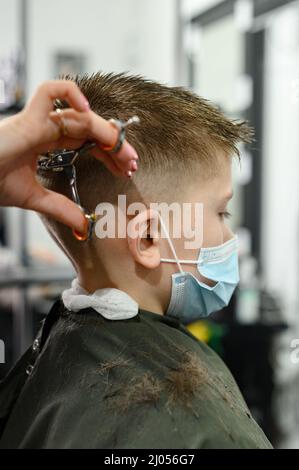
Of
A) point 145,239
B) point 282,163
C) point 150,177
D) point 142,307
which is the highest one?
point 282,163

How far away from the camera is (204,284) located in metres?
1.13

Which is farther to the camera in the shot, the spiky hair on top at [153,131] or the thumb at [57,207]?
the spiky hair on top at [153,131]

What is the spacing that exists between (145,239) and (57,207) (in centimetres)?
21

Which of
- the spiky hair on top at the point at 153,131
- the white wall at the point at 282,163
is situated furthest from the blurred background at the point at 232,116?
the spiky hair on top at the point at 153,131

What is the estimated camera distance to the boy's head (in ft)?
3.28

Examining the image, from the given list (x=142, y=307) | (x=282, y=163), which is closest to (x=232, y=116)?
(x=282, y=163)

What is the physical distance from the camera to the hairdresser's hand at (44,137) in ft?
2.57

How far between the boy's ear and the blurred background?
1.62 meters

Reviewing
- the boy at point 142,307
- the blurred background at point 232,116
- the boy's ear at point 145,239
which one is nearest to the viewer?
the boy at point 142,307

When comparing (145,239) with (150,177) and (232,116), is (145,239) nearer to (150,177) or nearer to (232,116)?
(150,177)

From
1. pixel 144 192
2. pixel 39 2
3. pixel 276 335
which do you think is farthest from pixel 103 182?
pixel 39 2

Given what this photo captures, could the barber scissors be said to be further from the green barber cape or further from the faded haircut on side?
the green barber cape

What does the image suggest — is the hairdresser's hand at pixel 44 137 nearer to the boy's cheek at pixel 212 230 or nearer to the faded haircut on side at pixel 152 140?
the faded haircut on side at pixel 152 140

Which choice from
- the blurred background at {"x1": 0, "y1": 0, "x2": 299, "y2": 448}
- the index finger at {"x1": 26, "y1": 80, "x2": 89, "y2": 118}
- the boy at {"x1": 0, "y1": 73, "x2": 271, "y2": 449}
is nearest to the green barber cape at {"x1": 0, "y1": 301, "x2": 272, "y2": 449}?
the boy at {"x1": 0, "y1": 73, "x2": 271, "y2": 449}
